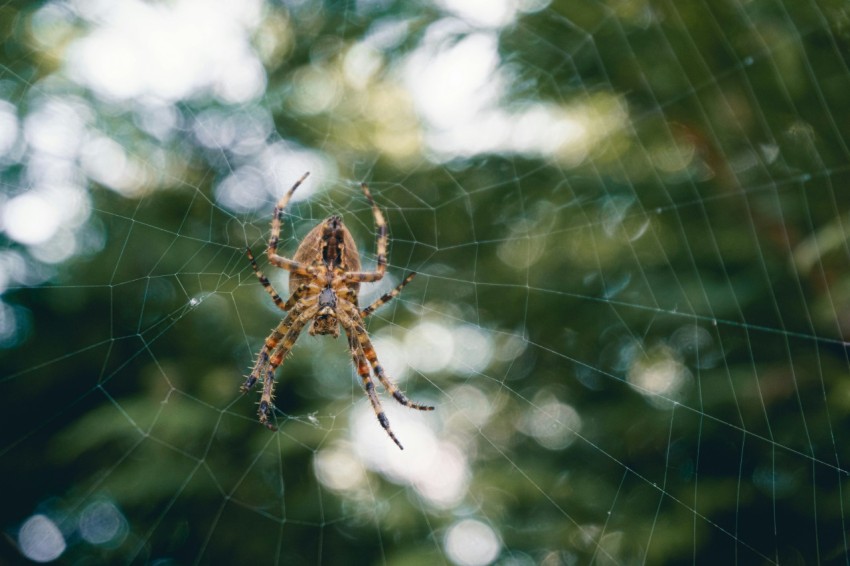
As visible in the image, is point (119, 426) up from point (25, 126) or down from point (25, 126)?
down

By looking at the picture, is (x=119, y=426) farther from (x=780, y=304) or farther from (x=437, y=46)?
(x=780, y=304)

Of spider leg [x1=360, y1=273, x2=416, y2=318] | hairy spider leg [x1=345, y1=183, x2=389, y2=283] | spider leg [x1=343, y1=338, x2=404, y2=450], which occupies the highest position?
hairy spider leg [x1=345, y1=183, x2=389, y2=283]

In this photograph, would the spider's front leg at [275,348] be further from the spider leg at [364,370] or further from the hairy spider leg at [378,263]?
the hairy spider leg at [378,263]

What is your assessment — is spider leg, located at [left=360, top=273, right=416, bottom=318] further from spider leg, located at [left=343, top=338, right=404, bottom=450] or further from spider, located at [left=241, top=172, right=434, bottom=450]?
spider leg, located at [left=343, top=338, right=404, bottom=450]

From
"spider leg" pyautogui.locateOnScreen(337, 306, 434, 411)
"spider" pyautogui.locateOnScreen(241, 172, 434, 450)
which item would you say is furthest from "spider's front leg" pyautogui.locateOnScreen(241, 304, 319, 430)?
"spider leg" pyautogui.locateOnScreen(337, 306, 434, 411)

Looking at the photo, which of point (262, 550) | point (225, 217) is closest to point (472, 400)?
point (262, 550)

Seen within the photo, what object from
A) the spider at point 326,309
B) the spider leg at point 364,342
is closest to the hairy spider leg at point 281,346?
the spider at point 326,309

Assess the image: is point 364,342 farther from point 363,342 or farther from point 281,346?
point 281,346
